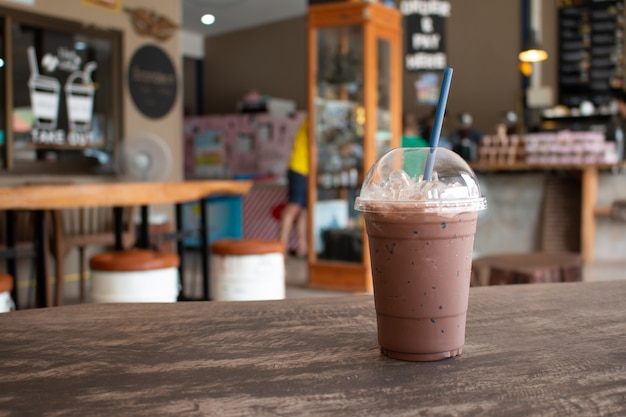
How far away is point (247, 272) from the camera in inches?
131

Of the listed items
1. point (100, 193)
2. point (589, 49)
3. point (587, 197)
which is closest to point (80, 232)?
point (100, 193)

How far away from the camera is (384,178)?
3.08 feet

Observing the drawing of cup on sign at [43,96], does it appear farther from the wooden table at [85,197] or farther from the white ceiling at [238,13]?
the white ceiling at [238,13]

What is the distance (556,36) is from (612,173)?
144 inches

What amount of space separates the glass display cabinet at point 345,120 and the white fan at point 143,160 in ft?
4.99

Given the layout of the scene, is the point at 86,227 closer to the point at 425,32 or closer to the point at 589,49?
the point at 425,32

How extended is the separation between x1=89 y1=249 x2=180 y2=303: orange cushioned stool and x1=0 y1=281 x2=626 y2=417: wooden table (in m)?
1.79

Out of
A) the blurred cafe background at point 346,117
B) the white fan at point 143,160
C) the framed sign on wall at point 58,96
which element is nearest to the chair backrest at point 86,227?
the blurred cafe background at point 346,117

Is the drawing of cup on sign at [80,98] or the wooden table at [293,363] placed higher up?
the drawing of cup on sign at [80,98]

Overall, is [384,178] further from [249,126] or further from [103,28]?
[249,126]

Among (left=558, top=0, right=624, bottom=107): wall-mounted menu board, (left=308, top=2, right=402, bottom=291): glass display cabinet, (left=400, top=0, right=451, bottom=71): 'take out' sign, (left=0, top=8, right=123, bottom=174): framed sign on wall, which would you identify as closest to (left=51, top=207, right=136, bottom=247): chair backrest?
(left=0, top=8, right=123, bottom=174): framed sign on wall

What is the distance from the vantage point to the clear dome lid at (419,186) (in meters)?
0.86

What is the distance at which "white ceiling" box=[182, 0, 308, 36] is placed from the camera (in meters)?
10.9

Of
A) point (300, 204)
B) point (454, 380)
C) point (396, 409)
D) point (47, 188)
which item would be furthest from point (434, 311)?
point (300, 204)
